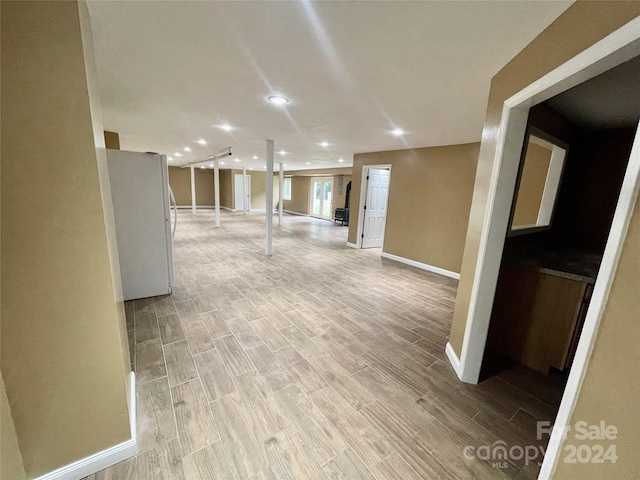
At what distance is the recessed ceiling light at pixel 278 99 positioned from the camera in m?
2.47

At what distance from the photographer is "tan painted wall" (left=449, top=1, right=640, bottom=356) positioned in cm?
97

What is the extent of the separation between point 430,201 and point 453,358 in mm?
3307

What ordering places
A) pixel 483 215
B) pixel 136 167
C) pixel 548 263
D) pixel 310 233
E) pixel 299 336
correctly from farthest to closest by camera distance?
pixel 310 233, pixel 136 167, pixel 299 336, pixel 548 263, pixel 483 215

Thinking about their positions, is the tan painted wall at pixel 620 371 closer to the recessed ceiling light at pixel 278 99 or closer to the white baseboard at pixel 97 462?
the white baseboard at pixel 97 462

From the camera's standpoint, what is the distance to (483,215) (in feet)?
5.97

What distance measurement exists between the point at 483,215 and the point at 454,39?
3.72 ft

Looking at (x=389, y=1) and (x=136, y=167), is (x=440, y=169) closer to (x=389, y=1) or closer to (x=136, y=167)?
(x=389, y=1)

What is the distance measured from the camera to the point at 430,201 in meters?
4.78

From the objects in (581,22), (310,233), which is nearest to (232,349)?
(581,22)

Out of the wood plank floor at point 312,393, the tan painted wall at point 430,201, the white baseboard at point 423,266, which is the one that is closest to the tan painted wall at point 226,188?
the tan painted wall at point 430,201

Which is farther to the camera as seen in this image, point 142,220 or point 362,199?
point 362,199

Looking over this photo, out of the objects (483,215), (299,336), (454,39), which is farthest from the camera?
(299,336)

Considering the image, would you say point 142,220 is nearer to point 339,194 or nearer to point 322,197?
point 339,194

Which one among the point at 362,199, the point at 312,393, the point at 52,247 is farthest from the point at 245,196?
the point at 52,247
